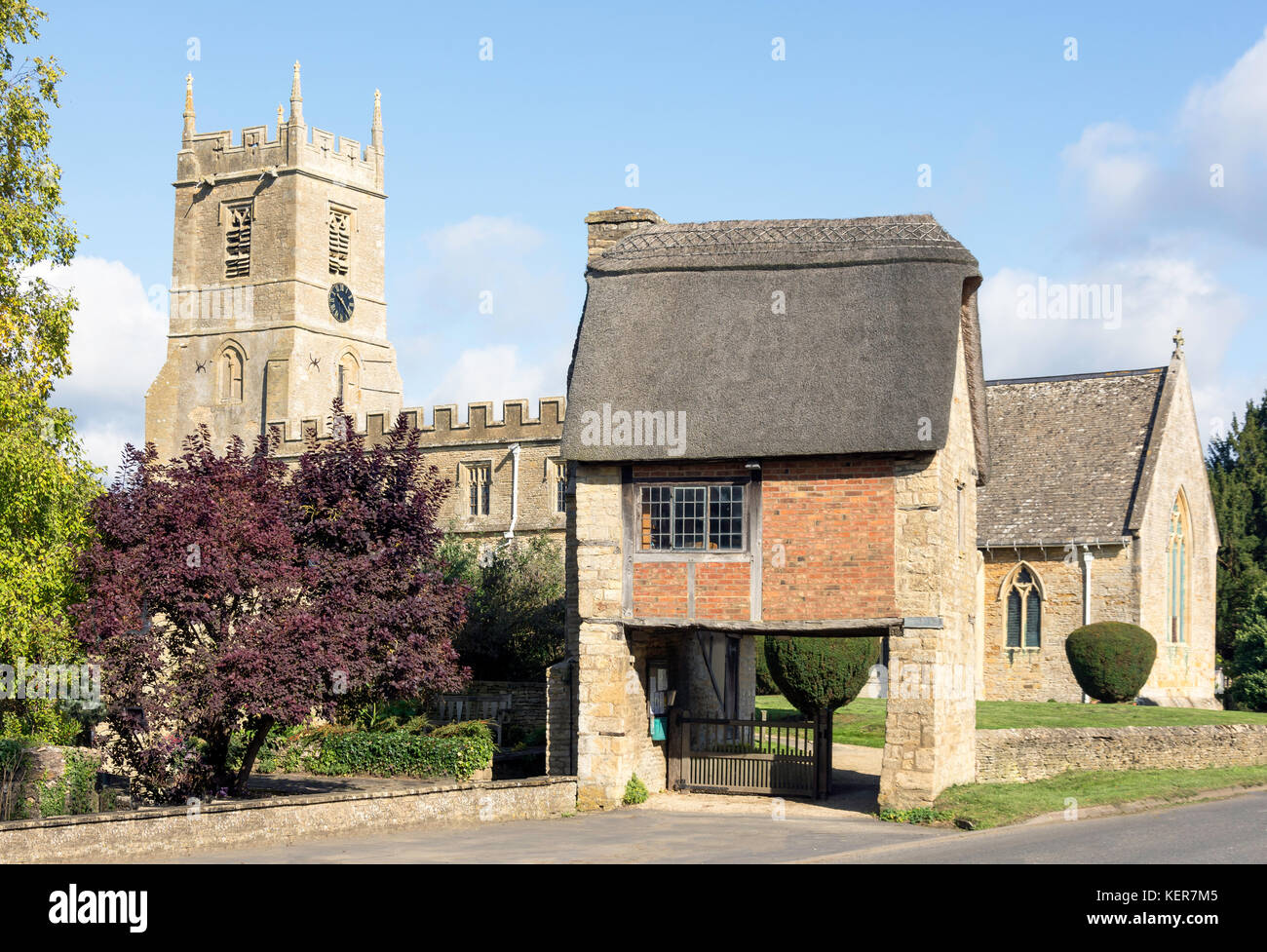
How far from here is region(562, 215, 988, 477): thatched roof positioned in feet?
69.4

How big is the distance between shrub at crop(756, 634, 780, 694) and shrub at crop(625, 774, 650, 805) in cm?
1225

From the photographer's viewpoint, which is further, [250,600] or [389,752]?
[389,752]

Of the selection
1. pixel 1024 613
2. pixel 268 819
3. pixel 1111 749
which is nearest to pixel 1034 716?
pixel 1111 749

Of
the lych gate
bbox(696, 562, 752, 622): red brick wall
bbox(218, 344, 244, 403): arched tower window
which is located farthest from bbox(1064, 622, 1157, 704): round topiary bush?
bbox(218, 344, 244, 403): arched tower window

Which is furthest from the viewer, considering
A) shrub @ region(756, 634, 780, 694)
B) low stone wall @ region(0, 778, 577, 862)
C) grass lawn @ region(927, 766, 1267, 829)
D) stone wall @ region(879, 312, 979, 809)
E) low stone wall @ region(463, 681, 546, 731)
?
shrub @ region(756, 634, 780, 694)

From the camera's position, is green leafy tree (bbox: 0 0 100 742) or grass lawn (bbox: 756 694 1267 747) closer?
green leafy tree (bbox: 0 0 100 742)

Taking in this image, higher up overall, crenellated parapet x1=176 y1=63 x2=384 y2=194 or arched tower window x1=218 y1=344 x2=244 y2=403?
crenellated parapet x1=176 y1=63 x2=384 y2=194

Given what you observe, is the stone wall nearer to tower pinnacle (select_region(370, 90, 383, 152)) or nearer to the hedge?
the hedge

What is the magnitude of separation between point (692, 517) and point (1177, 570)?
86.0ft

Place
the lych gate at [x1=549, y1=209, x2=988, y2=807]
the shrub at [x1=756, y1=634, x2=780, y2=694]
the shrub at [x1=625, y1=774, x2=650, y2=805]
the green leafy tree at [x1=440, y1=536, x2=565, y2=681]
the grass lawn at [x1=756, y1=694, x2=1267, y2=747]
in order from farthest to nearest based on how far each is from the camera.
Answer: the shrub at [x1=756, y1=634, x2=780, y2=694], the grass lawn at [x1=756, y1=694, x2=1267, y2=747], the green leafy tree at [x1=440, y1=536, x2=565, y2=681], the shrub at [x1=625, y1=774, x2=650, y2=805], the lych gate at [x1=549, y1=209, x2=988, y2=807]

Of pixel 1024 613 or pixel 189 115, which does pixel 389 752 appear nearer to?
pixel 1024 613

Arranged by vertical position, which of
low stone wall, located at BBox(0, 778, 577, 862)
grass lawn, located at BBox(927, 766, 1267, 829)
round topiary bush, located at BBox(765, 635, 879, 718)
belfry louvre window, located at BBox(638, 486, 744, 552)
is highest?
belfry louvre window, located at BBox(638, 486, 744, 552)

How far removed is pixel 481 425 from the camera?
56.3m

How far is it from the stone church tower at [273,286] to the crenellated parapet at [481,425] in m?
13.4
